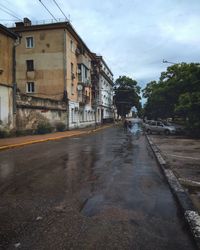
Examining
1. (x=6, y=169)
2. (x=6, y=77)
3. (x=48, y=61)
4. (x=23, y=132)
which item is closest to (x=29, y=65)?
(x=48, y=61)

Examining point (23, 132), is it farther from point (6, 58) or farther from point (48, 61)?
point (48, 61)

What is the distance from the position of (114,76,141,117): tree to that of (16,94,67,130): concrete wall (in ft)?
158

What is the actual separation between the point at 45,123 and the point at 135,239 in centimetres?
2372

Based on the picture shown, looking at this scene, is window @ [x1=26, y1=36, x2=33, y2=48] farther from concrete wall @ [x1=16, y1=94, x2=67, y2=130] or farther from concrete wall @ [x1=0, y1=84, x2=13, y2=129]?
concrete wall @ [x1=0, y1=84, x2=13, y2=129]

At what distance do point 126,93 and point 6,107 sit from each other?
60.1m

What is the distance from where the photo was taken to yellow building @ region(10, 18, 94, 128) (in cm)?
3272

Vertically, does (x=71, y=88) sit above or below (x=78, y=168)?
above

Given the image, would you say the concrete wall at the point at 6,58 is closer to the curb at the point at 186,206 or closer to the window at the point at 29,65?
the window at the point at 29,65

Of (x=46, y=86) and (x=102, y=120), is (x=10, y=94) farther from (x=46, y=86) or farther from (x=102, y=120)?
(x=102, y=120)

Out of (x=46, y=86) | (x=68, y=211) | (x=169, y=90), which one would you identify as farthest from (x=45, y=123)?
(x=68, y=211)

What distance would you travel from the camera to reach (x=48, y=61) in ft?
110

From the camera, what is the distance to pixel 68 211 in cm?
464

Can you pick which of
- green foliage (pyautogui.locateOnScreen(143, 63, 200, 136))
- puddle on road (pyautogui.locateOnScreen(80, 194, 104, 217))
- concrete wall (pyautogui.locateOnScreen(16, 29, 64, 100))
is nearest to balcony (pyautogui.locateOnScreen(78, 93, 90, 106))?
concrete wall (pyautogui.locateOnScreen(16, 29, 64, 100))

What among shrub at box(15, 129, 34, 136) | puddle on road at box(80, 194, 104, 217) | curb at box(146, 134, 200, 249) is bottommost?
puddle on road at box(80, 194, 104, 217)
